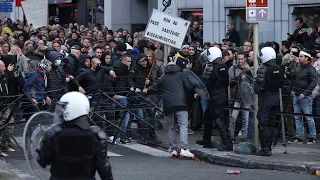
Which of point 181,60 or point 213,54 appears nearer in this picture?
point 213,54

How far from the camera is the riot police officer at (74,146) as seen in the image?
22.1 feet

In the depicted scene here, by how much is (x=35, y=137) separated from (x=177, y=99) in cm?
715

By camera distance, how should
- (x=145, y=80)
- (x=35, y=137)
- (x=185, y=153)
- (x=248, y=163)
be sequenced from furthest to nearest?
(x=145, y=80) → (x=185, y=153) → (x=248, y=163) → (x=35, y=137)

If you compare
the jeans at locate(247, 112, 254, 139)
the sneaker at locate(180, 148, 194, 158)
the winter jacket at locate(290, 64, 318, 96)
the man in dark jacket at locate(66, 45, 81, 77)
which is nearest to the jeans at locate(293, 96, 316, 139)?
the winter jacket at locate(290, 64, 318, 96)

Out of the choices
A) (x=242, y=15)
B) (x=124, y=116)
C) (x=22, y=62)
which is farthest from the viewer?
(x=242, y=15)

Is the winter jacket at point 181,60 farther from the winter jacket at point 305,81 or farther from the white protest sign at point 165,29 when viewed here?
Result: the winter jacket at point 305,81

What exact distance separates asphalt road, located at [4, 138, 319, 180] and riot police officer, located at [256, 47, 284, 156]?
879 millimetres

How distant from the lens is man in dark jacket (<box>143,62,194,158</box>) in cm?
1434

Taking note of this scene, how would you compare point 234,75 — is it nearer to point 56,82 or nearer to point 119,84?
point 119,84

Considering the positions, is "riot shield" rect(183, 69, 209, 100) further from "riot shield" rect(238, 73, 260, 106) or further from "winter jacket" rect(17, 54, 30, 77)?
"winter jacket" rect(17, 54, 30, 77)

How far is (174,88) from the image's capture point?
47.1 feet

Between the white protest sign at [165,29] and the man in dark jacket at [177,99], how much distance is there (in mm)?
2322

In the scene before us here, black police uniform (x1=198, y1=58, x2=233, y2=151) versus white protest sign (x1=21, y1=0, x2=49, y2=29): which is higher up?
white protest sign (x1=21, y1=0, x2=49, y2=29)

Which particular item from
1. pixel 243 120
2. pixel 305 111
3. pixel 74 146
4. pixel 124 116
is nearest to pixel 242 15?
pixel 243 120
